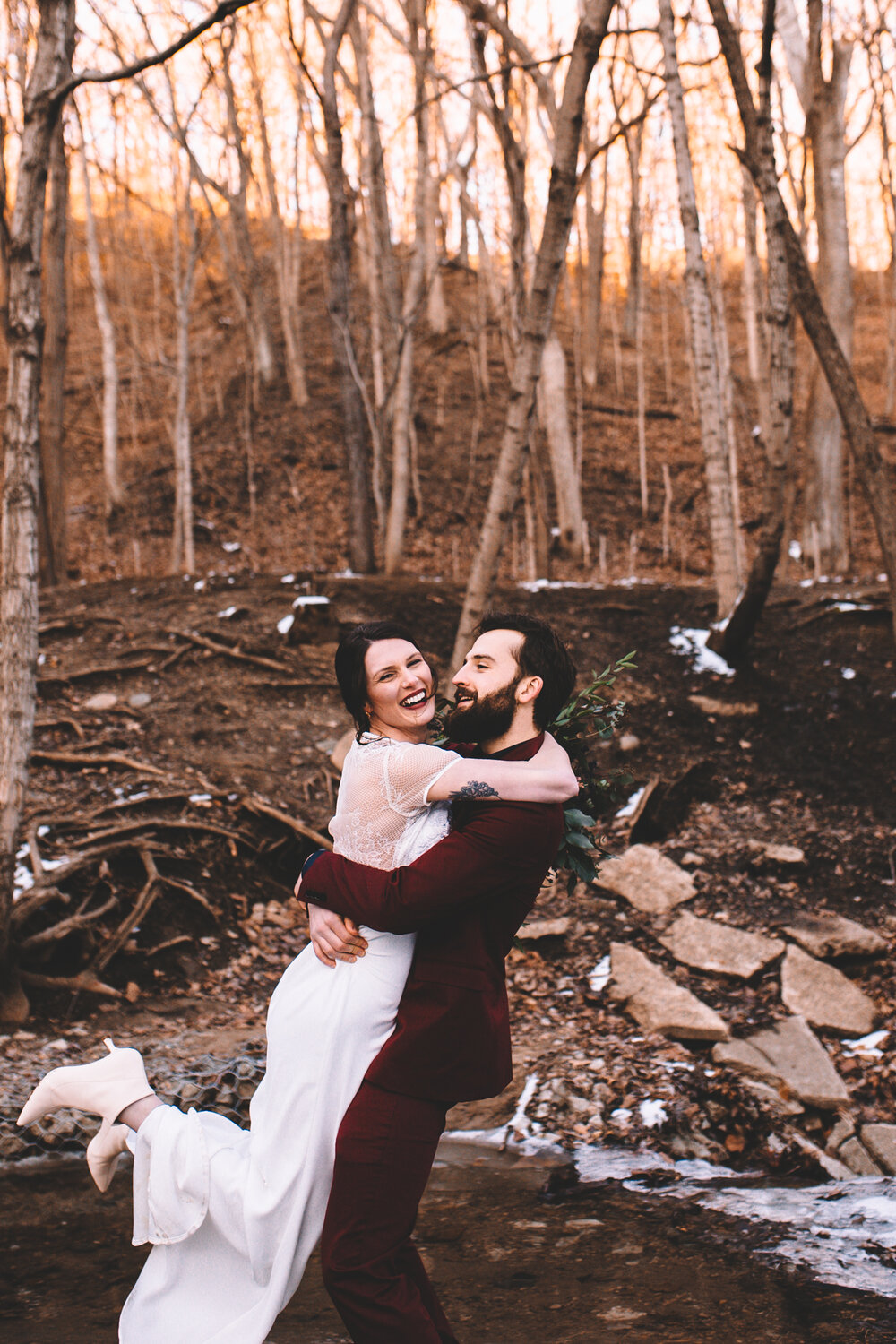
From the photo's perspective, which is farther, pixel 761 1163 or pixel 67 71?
pixel 67 71

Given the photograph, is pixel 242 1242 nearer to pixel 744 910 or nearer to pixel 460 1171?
pixel 460 1171

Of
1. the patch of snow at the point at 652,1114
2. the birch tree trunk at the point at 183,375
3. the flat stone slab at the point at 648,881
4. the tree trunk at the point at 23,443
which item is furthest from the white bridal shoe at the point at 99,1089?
the birch tree trunk at the point at 183,375

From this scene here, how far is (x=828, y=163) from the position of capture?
11812mm

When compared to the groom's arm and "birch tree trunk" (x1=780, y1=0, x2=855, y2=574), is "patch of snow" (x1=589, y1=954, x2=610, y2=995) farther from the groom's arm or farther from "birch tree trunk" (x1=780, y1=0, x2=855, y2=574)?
"birch tree trunk" (x1=780, y1=0, x2=855, y2=574)

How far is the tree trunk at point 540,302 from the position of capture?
20.9 feet

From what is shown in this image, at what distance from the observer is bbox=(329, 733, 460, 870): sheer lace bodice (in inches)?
84.6

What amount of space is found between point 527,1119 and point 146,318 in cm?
2791

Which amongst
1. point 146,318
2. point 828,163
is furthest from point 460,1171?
point 146,318

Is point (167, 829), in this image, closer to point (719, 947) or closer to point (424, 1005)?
point (719, 947)

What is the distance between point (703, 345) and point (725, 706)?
11.1 feet

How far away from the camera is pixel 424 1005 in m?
2.10

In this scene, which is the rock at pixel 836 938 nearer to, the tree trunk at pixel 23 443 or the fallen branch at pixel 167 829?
the fallen branch at pixel 167 829

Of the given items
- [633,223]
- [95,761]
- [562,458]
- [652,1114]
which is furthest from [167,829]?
[633,223]

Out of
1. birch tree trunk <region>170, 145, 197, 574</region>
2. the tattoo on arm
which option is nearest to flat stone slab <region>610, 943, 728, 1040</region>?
the tattoo on arm
